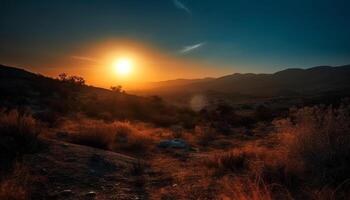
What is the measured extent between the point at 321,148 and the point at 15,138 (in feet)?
22.7

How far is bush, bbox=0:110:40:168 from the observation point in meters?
6.63

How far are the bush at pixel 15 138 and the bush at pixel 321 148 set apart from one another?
19.1ft

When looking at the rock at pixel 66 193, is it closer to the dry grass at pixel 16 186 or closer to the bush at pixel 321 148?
the dry grass at pixel 16 186

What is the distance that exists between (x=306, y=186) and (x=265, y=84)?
19897cm

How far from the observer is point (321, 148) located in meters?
5.89

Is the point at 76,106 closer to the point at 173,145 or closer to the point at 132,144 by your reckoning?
the point at 132,144

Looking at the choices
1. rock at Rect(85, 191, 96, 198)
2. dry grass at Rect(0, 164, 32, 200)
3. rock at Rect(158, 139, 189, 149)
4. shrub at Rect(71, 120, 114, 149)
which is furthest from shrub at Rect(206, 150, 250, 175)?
dry grass at Rect(0, 164, 32, 200)

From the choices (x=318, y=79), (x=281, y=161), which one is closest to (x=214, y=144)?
(x=281, y=161)

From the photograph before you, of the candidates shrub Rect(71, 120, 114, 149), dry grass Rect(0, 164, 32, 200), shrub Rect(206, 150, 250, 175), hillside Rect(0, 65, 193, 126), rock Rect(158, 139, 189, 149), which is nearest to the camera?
dry grass Rect(0, 164, 32, 200)

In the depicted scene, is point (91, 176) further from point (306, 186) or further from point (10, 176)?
point (306, 186)

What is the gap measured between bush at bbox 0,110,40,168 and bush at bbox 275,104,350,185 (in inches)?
229

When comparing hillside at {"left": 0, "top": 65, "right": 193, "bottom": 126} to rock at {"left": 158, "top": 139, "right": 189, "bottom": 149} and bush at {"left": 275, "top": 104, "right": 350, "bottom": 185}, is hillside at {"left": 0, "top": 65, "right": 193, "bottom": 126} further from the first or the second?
bush at {"left": 275, "top": 104, "right": 350, "bottom": 185}

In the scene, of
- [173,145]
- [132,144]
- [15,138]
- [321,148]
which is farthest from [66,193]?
[173,145]

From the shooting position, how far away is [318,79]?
180375 millimetres
